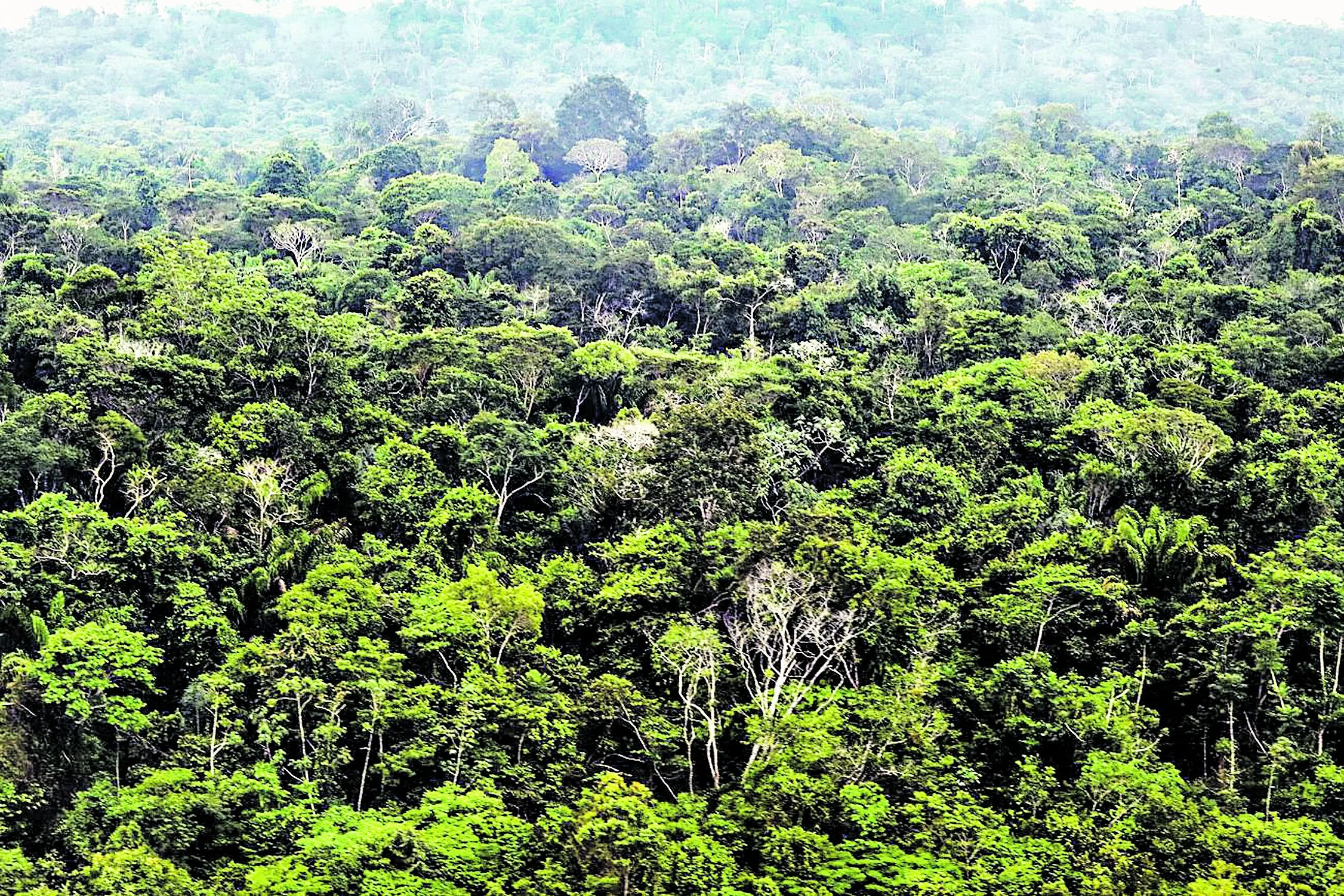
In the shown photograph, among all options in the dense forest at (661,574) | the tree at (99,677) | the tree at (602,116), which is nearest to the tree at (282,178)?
the dense forest at (661,574)

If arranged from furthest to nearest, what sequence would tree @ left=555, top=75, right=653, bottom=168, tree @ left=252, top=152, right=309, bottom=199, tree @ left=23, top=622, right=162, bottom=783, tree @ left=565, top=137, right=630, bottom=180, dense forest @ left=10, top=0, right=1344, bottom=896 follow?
1. tree @ left=555, top=75, right=653, bottom=168
2. tree @ left=565, top=137, right=630, bottom=180
3. tree @ left=252, top=152, right=309, bottom=199
4. tree @ left=23, top=622, right=162, bottom=783
5. dense forest @ left=10, top=0, right=1344, bottom=896

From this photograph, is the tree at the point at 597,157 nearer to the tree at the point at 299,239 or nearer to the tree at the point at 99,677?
the tree at the point at 299,239

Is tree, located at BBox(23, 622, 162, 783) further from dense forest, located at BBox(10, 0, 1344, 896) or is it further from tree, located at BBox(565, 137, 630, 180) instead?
tree, located at BBox(565, 137, 630, 180)

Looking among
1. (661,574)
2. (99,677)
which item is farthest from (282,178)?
(99,677)

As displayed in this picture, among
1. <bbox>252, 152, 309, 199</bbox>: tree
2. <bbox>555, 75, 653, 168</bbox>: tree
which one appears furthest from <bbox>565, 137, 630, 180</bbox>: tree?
<bbox>252, 152, 309, 199</bbox>: tree

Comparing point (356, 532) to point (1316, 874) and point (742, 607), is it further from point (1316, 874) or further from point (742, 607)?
point (1316, 874)

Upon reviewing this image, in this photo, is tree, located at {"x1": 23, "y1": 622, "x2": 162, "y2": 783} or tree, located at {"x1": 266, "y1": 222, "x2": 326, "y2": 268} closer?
tree, located at {"x1": 23, "y1": 622, "x2": 162, "y2": 783}

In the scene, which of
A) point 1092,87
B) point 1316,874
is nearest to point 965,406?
point 1316,874
